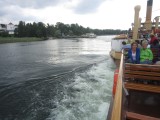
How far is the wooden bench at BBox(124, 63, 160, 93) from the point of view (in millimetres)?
5059

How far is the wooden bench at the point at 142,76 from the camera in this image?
506 centimetres

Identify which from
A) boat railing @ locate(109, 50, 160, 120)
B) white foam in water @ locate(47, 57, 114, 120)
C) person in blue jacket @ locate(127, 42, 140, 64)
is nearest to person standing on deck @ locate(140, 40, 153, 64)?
person in blue jacket @ locate(127, 42, 140, 64)

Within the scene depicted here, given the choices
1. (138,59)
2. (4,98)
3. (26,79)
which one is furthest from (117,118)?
(26,79)

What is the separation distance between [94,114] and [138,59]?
2609 millimetres

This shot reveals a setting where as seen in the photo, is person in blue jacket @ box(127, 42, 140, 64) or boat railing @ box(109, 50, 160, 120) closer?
boat railing @ box(109, 50, 160, 120)

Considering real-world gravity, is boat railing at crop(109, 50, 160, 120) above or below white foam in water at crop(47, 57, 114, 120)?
above

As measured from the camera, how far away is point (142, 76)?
5.21 meters

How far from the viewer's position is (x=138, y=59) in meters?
6.52

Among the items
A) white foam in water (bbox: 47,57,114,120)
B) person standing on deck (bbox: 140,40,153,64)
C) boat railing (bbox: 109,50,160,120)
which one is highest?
person standing on deck (bbox: 140,40,153,64)

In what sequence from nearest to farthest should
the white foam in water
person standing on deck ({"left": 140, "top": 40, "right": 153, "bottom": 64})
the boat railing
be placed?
1. the boat railing
2. person standing on deck ({"left": 140, "top": 40, "right": 153, "bottom": 64})
3. the white foam in water

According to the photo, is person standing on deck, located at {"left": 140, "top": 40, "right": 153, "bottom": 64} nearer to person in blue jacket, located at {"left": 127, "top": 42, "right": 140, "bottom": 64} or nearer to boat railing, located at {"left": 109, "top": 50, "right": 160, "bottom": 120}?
person in blue jacket, located at {"left": 127, "top": 42, "right": 140, "bottom": 64}

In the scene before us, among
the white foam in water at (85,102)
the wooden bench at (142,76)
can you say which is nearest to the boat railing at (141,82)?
the wooden bench at (142,76)

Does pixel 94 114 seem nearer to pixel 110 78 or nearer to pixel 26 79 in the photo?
pixel 110 78

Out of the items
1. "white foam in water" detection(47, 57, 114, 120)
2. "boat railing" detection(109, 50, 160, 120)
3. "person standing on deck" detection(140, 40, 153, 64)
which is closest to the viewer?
"boat railing" detection(109, 50, 160, 120)
